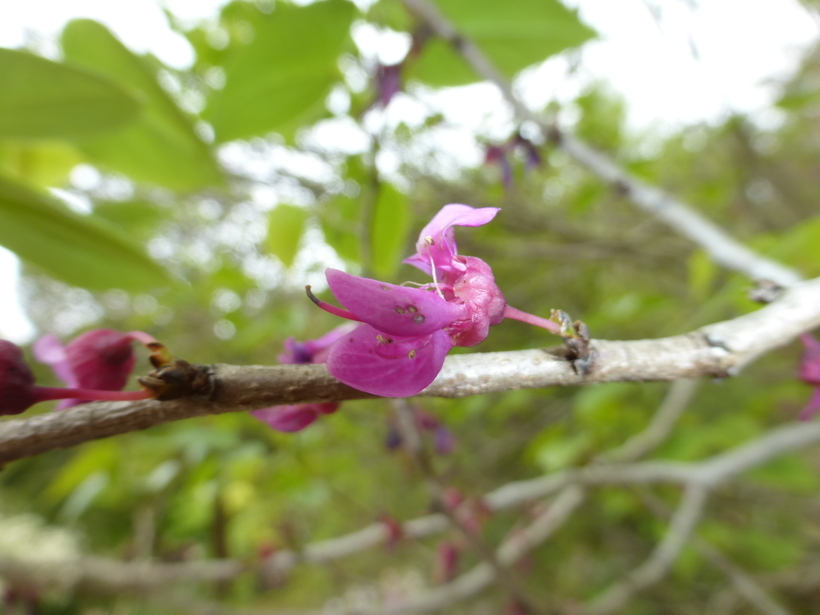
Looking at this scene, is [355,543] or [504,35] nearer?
[504,35]

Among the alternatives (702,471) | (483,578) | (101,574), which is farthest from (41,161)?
(702,471)

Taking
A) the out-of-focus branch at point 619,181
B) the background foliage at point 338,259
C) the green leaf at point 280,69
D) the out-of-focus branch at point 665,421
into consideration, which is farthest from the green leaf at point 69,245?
the out-of-focus branch at point 665,421

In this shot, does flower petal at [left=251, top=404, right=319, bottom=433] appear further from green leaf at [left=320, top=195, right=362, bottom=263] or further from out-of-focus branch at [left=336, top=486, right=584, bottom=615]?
out-of-focus branch at [left=336, top=486, right=584, bottom=615]

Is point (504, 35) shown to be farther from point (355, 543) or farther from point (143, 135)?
point (355, 543)

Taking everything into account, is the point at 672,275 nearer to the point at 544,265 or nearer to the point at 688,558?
the point at 544,265

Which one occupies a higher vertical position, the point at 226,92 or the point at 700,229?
the point at 226,92

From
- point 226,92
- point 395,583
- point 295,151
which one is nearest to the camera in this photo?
point 226,92

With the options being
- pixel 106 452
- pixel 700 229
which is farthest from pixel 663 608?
pixel 106 452
